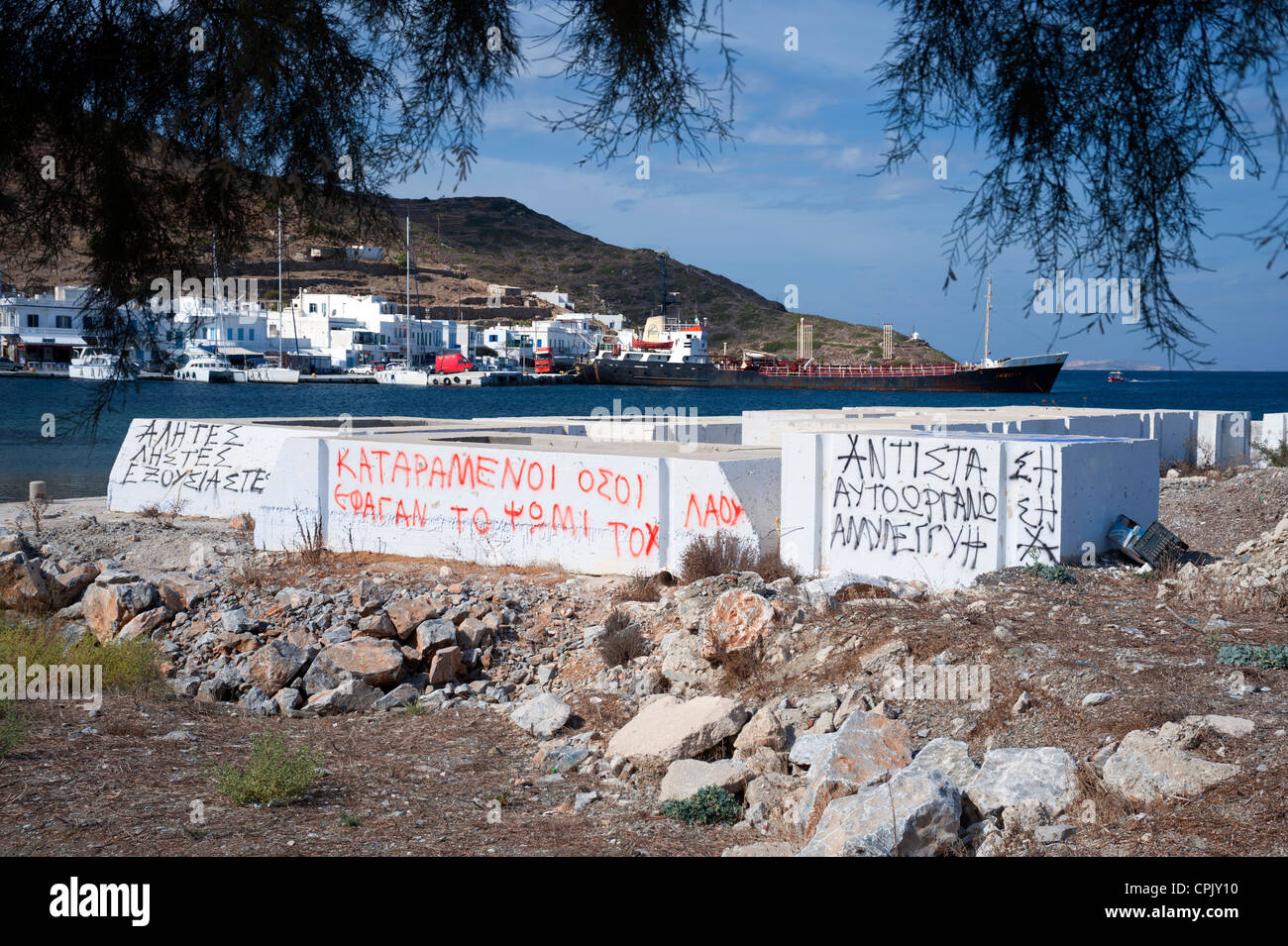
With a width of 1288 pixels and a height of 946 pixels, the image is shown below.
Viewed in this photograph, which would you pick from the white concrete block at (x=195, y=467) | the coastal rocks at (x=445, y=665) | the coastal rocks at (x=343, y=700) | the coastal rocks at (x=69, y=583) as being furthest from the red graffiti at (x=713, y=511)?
the white concrete block at (x=195, y=467)

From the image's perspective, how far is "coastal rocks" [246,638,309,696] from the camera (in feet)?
34.9

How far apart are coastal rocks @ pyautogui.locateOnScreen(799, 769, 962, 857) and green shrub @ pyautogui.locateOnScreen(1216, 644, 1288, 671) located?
10.6ft

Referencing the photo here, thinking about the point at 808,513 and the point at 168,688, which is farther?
the point at 808,513

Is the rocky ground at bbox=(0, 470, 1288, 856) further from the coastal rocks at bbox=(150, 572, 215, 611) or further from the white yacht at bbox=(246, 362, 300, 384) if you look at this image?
the white yacht at bbox=(246, 362, 300, 384)

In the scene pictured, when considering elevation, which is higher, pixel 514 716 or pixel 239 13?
pixel 239 13

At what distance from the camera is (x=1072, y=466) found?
432 inches

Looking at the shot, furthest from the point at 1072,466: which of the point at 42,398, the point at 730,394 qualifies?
the point at 730,394

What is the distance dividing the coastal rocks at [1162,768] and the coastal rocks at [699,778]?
2258mm

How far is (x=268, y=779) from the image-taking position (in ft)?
21.9

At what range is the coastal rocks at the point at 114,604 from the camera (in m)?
12.7

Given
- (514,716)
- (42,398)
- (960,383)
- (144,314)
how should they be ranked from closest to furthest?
(144,314)
(514,716)
(42,398)
(960,383)

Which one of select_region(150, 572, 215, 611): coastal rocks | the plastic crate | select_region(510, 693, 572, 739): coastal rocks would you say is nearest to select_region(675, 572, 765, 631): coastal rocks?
select_region(510, 693, 572, 739): coastal rocks
